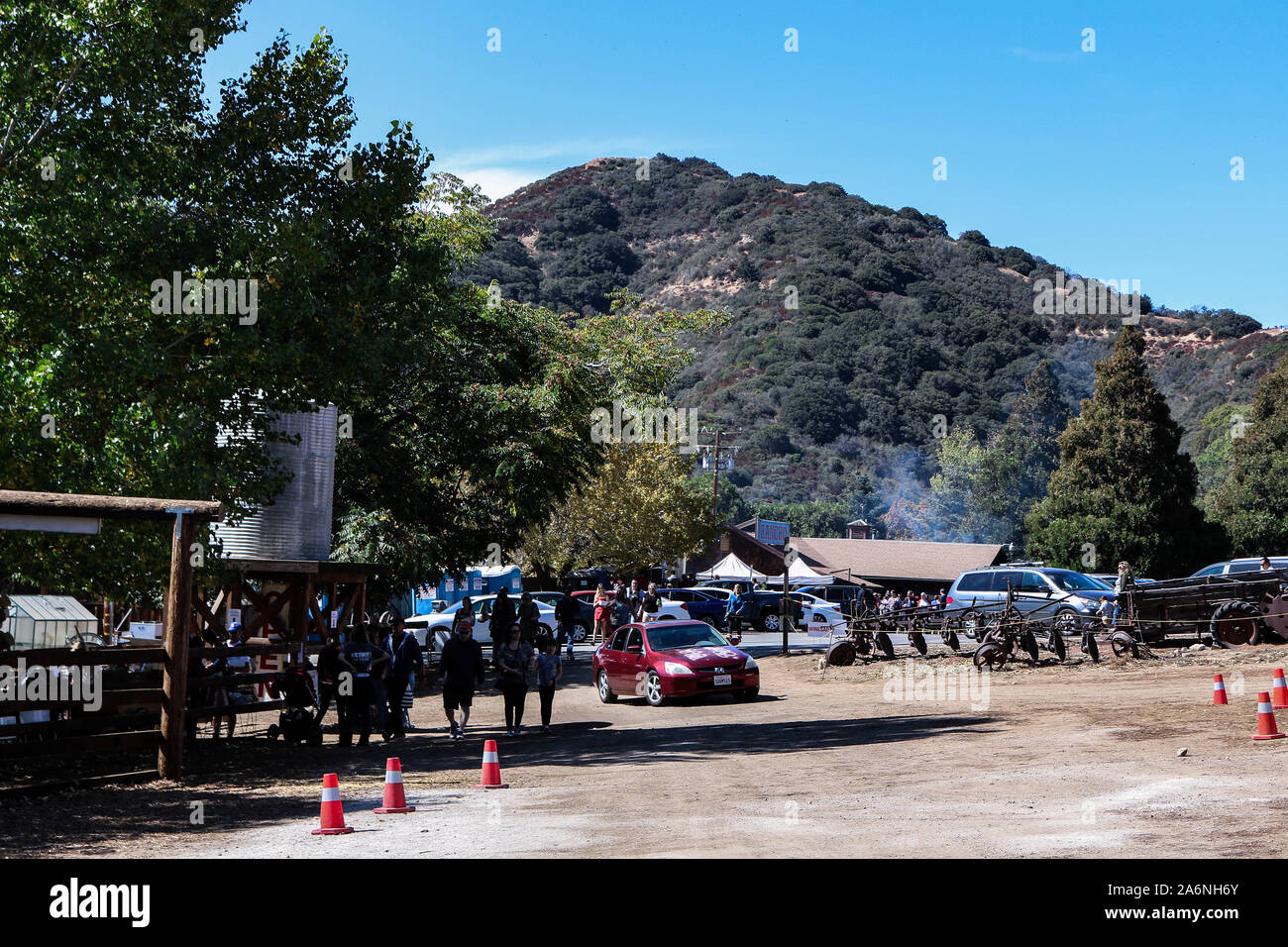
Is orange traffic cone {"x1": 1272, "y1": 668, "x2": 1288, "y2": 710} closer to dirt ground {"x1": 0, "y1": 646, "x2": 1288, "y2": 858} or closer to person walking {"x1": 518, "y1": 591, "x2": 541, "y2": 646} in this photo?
dirt ground {"x1": 0, "y1": 646, "x2": 1288, "y2": 858}

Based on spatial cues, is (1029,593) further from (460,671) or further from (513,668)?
(460,671)

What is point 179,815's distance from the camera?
1155cm

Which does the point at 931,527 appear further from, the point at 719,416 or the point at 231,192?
the point at 231,192

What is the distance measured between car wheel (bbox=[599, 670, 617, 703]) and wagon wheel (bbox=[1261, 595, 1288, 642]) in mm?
12675

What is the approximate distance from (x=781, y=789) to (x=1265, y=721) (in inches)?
222

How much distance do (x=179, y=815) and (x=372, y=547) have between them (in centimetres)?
1617

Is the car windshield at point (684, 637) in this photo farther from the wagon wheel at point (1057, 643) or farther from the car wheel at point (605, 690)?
the wagon wheel at point (1057, 643)

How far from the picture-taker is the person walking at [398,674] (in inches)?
734

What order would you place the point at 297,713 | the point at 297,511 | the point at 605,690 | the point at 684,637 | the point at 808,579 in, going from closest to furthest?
the point at 297,713 < the point at 297,511 < the point at 684,637 < the point at 605,690 < the point at 808,579

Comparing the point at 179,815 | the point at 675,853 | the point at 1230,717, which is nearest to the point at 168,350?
the point at 179,815

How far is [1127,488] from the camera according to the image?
48.8m

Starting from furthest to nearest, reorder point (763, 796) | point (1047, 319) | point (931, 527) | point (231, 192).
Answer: point (1047, 319) < point (931, 527) < point (231, 192) < point (763, 796)

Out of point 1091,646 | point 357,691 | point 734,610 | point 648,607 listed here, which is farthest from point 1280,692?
point 734,610

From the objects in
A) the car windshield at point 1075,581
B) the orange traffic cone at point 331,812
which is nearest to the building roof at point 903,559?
the car windshield at point 1075,581
